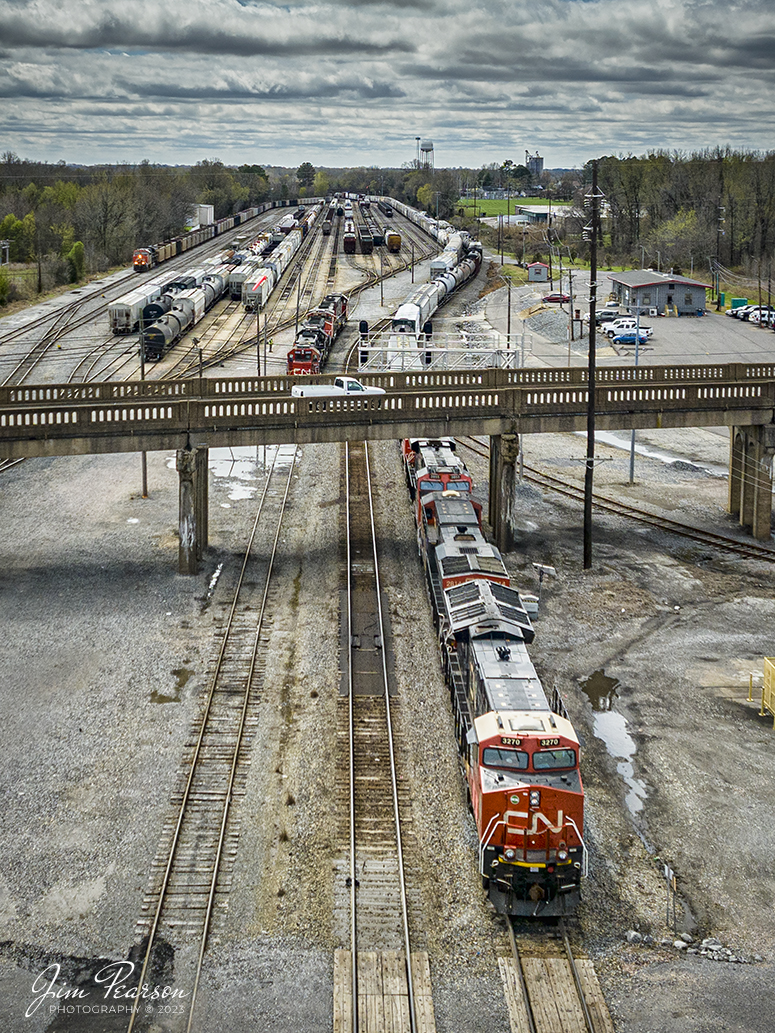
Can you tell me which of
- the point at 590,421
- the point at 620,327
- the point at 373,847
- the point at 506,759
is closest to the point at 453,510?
the point at 590,421

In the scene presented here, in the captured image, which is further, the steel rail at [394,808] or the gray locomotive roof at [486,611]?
the gray locomotive roof at [486,611]

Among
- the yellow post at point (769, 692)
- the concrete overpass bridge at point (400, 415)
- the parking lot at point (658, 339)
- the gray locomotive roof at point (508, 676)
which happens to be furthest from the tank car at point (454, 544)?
the parking lot at point (658, 339)

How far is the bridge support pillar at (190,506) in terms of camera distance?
1495 inches

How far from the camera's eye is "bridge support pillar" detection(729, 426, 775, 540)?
43062 mm

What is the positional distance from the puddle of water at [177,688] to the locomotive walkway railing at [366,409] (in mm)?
10911

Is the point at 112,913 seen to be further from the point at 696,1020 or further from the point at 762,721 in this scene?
the point at 762,721

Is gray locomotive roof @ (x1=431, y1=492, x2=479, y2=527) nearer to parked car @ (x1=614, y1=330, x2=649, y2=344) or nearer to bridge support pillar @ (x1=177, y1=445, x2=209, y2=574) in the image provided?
bridge support pillar @ (x1=177, y1=445, x2=209, y2=574)

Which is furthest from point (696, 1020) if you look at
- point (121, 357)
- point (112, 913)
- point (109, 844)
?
point (121, 357)

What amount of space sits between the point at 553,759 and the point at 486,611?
619 cm

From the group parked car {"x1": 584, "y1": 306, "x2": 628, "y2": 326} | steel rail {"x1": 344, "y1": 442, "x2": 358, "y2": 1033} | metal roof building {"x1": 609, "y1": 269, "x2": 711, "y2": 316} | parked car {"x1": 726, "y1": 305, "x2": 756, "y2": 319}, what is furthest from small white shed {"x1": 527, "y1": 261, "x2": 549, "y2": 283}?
steel rail {"x1": 344, "y1": 442, "x2": 358, "y2": 1033}

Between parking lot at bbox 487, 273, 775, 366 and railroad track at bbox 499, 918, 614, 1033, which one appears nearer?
railroad track at bbox 499, 918, 614, 1033

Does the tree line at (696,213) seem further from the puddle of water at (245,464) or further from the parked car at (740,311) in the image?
the puddle of water at (245,464)

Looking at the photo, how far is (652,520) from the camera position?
4591cm

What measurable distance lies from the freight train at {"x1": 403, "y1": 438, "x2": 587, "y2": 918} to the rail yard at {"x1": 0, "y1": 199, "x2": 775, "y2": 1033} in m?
0.86
